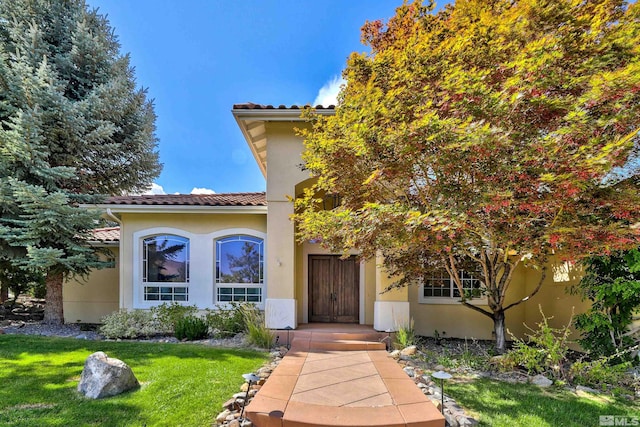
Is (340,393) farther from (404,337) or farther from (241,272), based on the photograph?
(241,272)

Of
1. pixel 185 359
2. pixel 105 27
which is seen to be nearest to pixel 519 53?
pixel 185 359

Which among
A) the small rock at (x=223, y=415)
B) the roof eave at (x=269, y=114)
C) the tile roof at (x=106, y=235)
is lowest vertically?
the small rock at (x=223, y=415)

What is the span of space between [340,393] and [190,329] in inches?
223

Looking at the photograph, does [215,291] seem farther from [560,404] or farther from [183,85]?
[183,85]

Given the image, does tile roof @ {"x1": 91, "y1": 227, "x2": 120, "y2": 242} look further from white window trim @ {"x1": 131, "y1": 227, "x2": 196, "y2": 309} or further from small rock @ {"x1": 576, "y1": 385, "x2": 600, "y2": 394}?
small rock @ {"x1": 576, "y1": 385, "x2": 600, "y2": 394}

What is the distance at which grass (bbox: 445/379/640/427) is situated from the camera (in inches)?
174

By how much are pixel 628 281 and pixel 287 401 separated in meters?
7.21

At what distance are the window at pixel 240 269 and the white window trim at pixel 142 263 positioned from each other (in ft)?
3.20

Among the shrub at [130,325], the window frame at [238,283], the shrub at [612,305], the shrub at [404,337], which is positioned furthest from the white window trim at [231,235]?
the shrub at [612,305]

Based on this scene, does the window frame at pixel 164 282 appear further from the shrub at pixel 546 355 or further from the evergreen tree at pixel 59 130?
the shrub at pixel 546 355

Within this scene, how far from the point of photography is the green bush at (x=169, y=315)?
32.0 feet

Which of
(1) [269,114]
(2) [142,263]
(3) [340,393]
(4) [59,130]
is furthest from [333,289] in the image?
(4) [59,130]

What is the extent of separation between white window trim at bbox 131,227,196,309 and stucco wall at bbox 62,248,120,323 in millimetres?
3060

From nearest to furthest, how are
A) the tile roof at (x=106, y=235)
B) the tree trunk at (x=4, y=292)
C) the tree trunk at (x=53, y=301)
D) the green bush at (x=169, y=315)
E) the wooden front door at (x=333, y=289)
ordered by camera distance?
the green bush at (x=169, y=315) < the wooden front door at (x=333, y=289) < the tree trunk at (x=53, y=301) < the tile roof at (x=106, y=235) < the tree trunk at (x=4, y=292)
